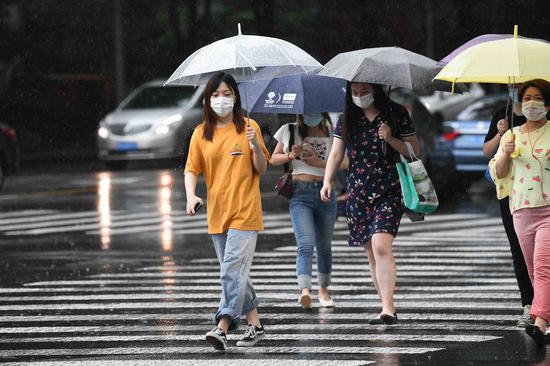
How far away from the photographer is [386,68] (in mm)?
9836

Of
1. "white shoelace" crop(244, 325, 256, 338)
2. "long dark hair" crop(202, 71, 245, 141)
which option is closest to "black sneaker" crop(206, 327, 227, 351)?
"white shoelace" crop(244, 325, 256, 338)

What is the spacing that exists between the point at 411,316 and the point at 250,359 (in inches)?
79.8

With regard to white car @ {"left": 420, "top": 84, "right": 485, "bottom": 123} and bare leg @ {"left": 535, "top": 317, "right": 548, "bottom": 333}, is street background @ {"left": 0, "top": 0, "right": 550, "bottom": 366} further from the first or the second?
white car @ {"left": 420, "top": 84, "right": 485, "bottom": 123}

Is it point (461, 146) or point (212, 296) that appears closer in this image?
point (212, 296)

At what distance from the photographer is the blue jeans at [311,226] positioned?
1101cm

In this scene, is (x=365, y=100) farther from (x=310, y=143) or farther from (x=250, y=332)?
(x=250, y=332)

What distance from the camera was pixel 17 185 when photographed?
25.8 m

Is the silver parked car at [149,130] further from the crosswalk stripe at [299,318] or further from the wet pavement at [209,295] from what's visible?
the crosswalk stripe at [299,318]

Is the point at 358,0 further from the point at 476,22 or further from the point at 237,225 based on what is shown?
the point at 237,225

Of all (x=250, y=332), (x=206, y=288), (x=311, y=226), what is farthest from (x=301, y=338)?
(x=206, y=288)

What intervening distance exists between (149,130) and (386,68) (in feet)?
65.1

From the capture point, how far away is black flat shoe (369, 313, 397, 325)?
9875mm

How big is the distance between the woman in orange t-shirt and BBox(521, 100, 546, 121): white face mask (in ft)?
5.43

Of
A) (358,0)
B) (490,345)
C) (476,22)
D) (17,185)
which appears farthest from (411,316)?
(476,22)
